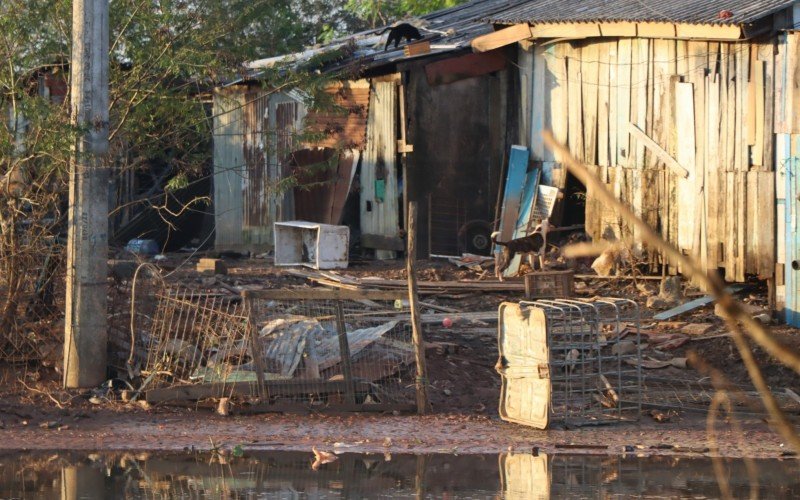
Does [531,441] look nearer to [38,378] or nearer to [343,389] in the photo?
[343,389]

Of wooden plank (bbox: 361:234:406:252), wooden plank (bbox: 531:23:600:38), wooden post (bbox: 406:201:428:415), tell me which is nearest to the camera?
wooden post (bbox: 406:201:428:415)

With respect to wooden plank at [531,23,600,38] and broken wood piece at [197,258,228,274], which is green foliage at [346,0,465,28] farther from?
broken wood piece at [197,258,228,274]

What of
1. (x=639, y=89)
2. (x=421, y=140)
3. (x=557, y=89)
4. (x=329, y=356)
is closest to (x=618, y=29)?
(x=639, y=89)

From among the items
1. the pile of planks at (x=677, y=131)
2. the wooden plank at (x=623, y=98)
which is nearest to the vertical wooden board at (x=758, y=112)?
the pile of planks at (x=677, y=131)

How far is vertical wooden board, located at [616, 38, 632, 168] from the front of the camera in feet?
54.6

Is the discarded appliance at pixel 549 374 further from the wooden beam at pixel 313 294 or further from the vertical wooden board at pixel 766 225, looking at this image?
the vertical wooden board at pixel 766 225

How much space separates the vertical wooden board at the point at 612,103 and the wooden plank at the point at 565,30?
51cm

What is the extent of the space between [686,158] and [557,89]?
126 inches

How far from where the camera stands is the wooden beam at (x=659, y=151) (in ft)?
51.5

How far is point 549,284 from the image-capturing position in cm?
1539

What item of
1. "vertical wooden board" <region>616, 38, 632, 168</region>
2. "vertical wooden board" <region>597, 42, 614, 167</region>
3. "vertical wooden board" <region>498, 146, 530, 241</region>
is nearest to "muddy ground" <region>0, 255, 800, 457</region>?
"vertical wooden board" <region>616, 38, 632, 168</region>

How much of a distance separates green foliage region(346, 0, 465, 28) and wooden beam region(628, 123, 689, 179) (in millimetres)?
14480

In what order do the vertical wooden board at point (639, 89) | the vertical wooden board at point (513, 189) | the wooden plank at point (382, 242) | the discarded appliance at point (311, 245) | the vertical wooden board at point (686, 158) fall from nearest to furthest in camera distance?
the vertical wooden board at point (686, 158) → the vertical wooden board at point (639, 89) → the vertical wooden board at point (513, 189) → the discarded appliance at point (311, 245) → the wooden plank at point (382, 242)

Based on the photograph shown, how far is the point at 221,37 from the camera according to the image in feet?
40.1
